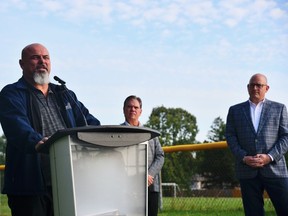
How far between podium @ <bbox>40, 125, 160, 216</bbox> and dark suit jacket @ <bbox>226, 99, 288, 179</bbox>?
115 inches

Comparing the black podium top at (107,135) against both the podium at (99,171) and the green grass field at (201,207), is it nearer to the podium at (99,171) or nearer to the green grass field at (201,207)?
the podium at (99,171)

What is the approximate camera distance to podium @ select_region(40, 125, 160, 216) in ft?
9.75

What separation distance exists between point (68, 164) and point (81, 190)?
15cm

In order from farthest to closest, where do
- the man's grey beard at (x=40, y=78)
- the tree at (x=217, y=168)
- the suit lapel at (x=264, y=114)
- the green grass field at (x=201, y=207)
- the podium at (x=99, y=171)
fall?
the tree at (x=217, y=168) → the green grass field at (x=201, y=207) → the suit lapel at (x=264, y=114) → the man's grey beard at (x=40, y=78) → the podium at (x=99, y=171)

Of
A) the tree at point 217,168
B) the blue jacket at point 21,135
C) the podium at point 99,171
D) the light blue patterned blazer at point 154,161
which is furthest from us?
the tree at point 217,168

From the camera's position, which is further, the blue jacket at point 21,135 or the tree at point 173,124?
the tree at point 173,124

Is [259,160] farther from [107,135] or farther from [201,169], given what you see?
[201,169]

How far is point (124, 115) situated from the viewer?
6.36 metres

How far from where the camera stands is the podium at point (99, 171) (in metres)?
2.97

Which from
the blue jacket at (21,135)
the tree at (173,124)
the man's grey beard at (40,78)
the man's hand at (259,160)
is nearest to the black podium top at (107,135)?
the blue jacket at (21,135)

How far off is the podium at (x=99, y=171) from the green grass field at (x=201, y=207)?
5512mm

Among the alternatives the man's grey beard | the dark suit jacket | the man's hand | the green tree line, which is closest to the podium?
the man's grey beard

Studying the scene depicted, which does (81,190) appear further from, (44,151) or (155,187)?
(155,187)

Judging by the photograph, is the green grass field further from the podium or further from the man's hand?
the podium
